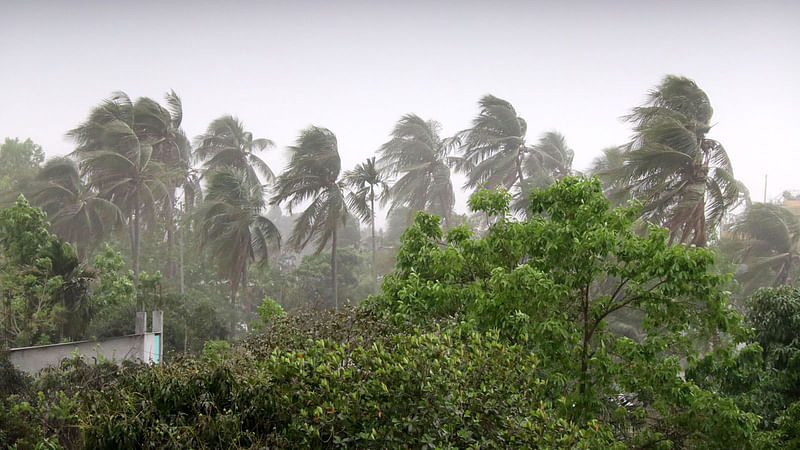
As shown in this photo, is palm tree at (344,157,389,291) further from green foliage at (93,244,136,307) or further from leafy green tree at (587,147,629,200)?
green foliage at (93,244,136,307)

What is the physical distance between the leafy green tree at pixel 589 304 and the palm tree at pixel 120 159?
17.6 meters

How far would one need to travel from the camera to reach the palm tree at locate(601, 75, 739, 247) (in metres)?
15.7

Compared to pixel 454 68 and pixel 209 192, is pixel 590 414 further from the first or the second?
pixel 454 68

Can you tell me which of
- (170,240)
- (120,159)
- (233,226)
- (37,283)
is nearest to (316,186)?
(233,226)

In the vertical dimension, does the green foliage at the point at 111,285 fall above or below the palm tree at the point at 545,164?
below

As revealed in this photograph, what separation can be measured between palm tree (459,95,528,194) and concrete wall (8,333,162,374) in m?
14.8

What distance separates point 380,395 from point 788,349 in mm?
6325

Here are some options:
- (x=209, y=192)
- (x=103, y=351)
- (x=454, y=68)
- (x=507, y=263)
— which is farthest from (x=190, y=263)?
(x=454, y=68)

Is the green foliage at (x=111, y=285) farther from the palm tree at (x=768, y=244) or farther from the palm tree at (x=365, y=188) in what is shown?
the palm tree at (x=768, y=244)

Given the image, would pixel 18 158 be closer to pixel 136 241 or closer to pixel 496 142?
pixel 136 241

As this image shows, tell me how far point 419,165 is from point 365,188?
4378 millimetres

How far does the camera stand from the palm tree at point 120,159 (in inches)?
867

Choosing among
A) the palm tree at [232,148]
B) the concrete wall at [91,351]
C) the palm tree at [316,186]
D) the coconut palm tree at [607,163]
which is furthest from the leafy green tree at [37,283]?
the coconut palm tree at [607,163]

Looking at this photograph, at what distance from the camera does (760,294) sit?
8.67 metres
